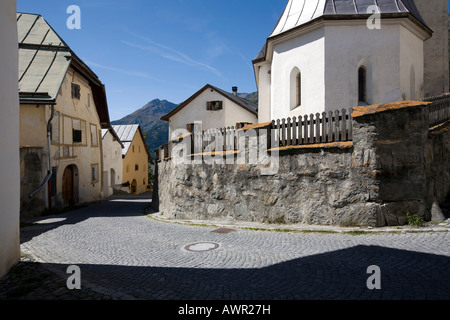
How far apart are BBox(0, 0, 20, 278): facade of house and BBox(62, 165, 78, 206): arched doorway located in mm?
12674

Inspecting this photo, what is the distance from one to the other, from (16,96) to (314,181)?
7.68m

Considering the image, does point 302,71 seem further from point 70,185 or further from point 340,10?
point 70,185

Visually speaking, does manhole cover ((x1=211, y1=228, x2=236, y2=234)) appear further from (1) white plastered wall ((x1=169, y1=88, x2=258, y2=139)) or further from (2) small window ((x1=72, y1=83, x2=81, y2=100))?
(1) white plastered wall ((x1=169, y1=88, x2=258, y2=139))

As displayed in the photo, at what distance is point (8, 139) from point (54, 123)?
37.9 feet

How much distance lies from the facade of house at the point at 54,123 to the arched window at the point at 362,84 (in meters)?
14.9

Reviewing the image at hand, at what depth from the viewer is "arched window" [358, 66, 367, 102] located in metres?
12.1

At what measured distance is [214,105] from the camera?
86.1ft

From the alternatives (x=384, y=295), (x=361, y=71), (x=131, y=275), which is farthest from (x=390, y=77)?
(x=131, y=275)

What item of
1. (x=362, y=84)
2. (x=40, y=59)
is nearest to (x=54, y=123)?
(x=40, y=59)

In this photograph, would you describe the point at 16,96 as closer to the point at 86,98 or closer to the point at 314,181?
the point at 314,181

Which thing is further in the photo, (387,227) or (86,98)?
(86,98)

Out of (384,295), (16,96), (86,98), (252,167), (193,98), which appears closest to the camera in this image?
(384,295)

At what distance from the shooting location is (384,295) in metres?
3.77

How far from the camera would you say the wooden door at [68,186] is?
17.0 meters
